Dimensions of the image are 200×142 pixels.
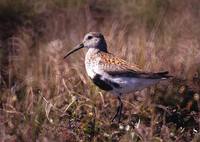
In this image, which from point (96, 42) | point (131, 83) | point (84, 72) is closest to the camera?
point (131, 83)

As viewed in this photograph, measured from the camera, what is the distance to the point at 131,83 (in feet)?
24.8

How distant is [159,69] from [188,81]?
439 millimetres

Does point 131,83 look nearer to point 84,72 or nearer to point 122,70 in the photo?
point 122,70

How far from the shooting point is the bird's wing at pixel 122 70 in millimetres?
7484

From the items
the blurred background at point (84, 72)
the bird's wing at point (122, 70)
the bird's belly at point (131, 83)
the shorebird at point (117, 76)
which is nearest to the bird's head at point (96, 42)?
the shorebird at point (117, 76)

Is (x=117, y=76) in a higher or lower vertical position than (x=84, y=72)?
lower

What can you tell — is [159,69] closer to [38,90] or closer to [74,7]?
[38,90]

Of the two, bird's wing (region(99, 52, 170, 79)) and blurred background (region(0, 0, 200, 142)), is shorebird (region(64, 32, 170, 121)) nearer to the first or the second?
bird's wing (region(99, 52, 170, 79))

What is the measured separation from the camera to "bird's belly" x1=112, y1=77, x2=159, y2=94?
24.7 feet

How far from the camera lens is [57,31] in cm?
1095

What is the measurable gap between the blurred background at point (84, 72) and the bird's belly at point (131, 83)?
34cm

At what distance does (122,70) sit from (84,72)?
137 centimetres

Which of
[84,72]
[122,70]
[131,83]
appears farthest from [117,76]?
[84,72]

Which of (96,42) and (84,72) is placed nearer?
(96,42)
